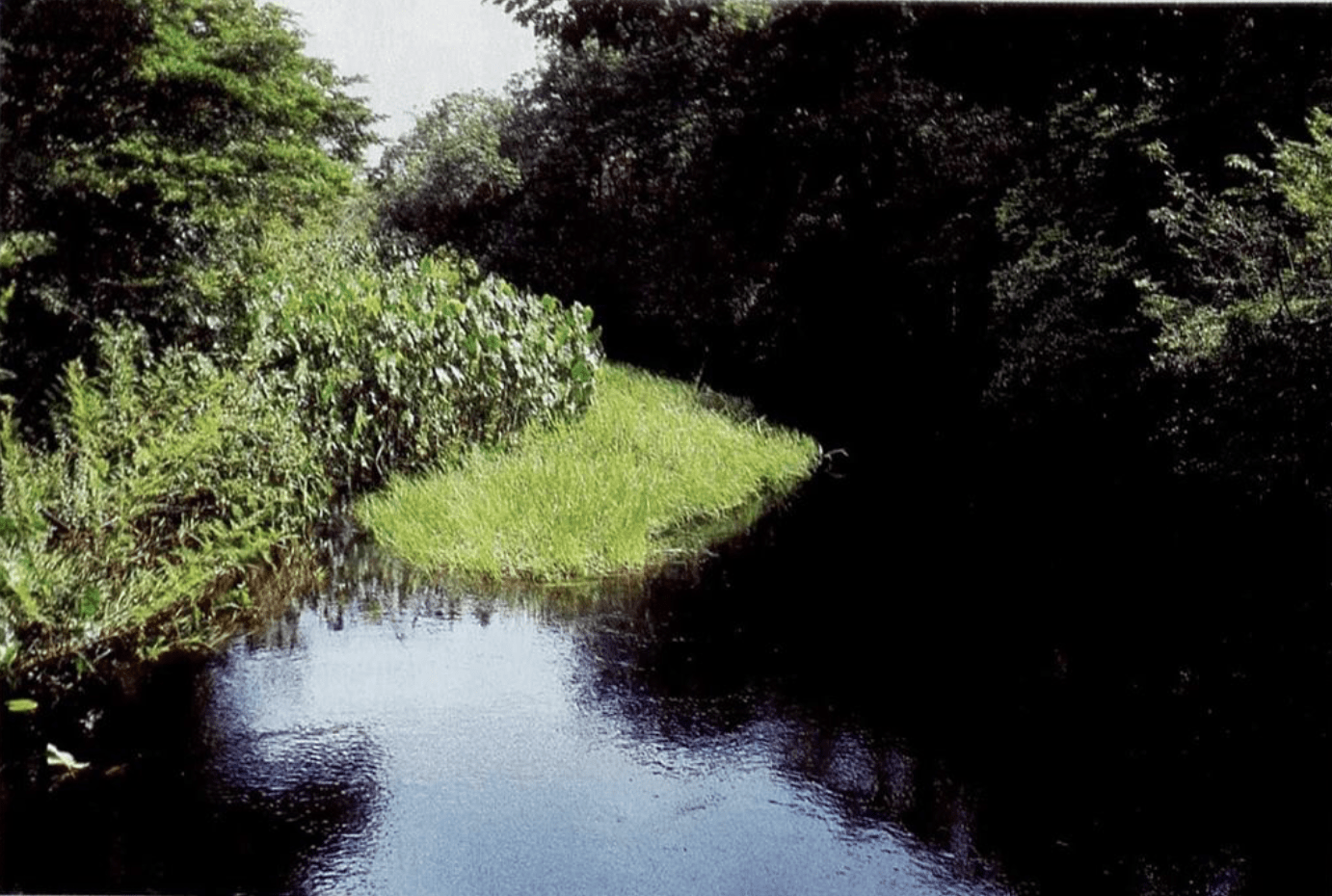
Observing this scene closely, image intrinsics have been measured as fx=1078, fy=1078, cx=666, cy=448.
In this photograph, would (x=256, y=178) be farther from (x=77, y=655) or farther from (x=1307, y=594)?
(x=1307, y=594)

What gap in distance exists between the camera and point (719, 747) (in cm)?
451

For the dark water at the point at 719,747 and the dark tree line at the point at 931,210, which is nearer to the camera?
the dark water at the point at 719,747

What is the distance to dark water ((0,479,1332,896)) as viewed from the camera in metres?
3.63

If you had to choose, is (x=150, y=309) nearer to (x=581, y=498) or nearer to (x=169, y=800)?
(x=169, y=800)

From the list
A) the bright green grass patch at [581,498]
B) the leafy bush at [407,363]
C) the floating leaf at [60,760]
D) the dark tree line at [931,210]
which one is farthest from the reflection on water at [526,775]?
the dark tree line at [931,210]

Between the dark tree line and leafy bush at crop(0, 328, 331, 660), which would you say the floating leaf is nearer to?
leafy bush at crop(0, 328, 331, 660)

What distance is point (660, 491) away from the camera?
812 cm

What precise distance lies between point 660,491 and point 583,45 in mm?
8406

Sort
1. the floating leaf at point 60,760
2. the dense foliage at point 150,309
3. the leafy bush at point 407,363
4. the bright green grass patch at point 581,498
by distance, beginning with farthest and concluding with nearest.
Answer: the leafy bush at point 407,363 → the bright green grass patch at point 581,498 → the dense foliage at point 150,309 → the floating leaf at point 60,760

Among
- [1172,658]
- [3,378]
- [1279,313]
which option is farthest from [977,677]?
[3,378]

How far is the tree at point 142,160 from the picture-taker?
174 inches

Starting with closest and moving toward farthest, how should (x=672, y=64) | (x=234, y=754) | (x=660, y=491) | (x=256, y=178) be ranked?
1. (x=234, y=754)
2. (x=256, y=178)
3. (x=660, y=491)
4. (x=672, y=64)

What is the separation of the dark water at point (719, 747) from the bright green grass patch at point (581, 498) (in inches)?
14.9

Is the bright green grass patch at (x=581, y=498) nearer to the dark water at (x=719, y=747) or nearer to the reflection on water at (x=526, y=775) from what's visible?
the dark water at (x=719, y=747)
